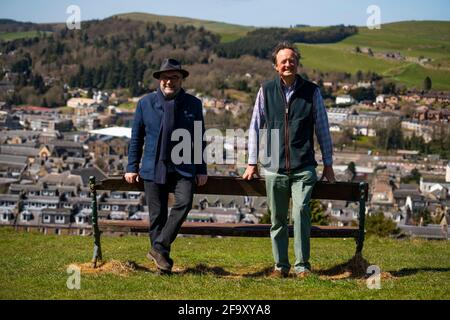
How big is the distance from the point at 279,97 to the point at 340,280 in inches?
61.5

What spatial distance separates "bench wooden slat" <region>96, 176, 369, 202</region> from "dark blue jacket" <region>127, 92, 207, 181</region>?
0.23m

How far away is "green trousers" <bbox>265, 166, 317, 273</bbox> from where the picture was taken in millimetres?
5922

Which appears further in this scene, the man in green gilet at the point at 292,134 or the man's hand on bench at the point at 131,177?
the man's hand on bench at the point at 131,177

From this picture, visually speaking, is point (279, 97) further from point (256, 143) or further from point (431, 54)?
point (431, 54)

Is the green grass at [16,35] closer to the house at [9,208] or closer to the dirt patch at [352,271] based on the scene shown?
the house at [9,208]

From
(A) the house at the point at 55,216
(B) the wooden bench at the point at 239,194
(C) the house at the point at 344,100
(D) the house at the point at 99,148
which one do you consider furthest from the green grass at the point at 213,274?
(C) the house at the point at 344,100

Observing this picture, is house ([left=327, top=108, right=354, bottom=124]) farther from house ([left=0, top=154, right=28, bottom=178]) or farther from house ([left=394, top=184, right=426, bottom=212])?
house ([left=0, top=154, right=28, bottom=178])

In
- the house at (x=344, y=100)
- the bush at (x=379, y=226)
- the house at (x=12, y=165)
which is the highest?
the bush at (x=379, y=226)

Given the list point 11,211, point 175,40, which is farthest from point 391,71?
point 11,211

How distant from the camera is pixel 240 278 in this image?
241 inches

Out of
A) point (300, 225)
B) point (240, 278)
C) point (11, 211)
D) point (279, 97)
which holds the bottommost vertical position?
point (11, 211)

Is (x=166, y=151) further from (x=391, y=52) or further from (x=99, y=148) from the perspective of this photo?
(x=391, y=52)

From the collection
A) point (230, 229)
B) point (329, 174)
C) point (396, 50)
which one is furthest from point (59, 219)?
point (396, 50)

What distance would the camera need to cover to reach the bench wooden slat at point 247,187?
20.6 feet
